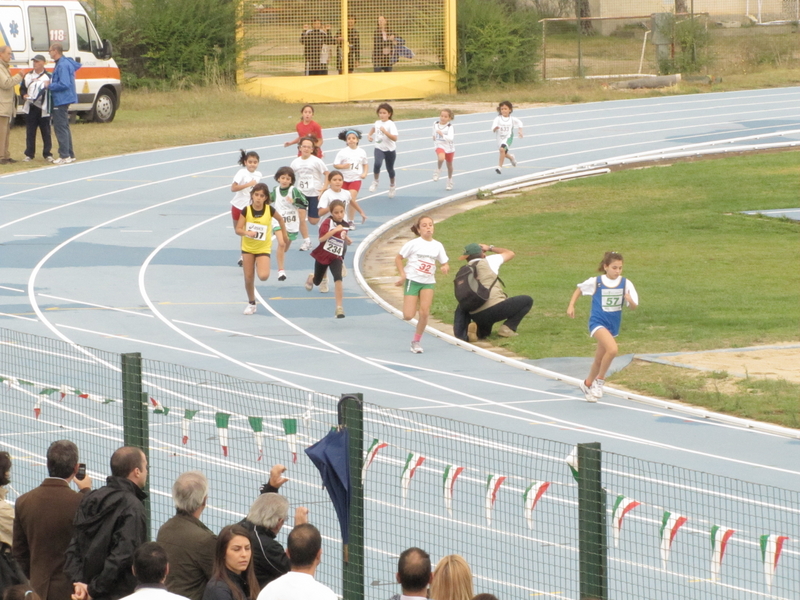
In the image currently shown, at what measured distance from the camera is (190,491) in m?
6.44

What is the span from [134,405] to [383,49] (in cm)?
3538

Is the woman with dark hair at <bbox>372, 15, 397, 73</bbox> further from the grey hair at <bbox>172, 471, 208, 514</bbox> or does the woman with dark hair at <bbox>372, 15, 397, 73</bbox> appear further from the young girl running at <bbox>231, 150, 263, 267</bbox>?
the grey hair at <bbox>172, 471, 208, 514</bbox>

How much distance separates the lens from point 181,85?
131 ft

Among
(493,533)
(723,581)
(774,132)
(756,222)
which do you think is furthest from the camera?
(774,132)

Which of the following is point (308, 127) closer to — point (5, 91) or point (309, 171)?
point (309, 171)

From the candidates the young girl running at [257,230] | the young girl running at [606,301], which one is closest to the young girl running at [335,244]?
the young girl running at [257,230]

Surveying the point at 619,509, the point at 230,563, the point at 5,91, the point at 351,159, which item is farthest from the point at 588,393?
the point at 5,91

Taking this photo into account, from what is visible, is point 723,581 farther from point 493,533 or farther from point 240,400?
point 240,400

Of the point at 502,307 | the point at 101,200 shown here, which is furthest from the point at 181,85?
the point at 502,307

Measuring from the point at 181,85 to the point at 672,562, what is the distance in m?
34.1

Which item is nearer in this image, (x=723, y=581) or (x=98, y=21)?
(x=723, y=581)

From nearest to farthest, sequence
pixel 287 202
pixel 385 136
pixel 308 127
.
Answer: pixel 287 202 < pixel 308 127 < pixel 385 136

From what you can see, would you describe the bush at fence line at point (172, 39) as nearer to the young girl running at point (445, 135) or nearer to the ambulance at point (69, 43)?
the ambulance at point (69, 43)

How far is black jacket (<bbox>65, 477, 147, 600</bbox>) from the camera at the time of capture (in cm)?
639
